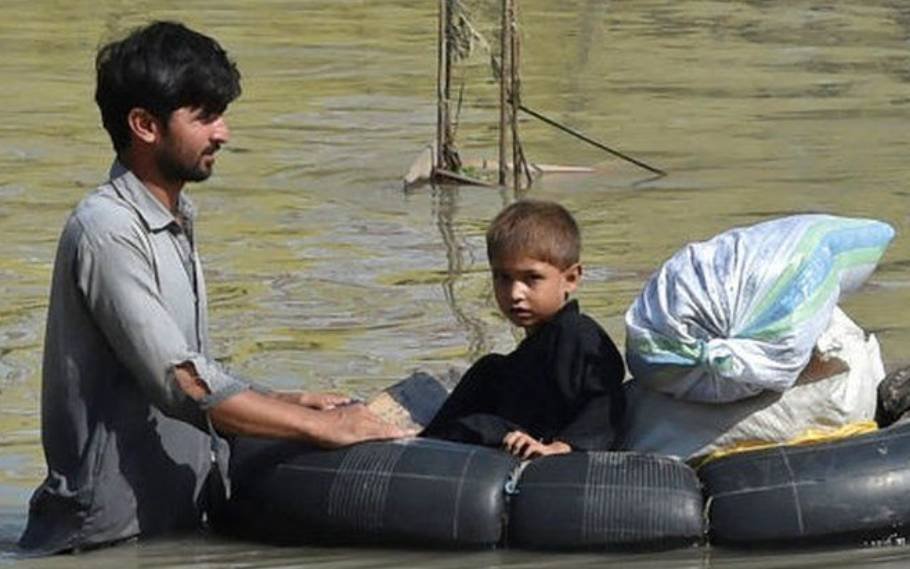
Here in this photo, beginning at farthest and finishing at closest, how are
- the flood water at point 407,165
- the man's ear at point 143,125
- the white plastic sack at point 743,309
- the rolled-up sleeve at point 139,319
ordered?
the flood water at point 407,165
the white plastic sack at point 743,309
the man's ear at point 143,125
the rolled-up sleeve at point 139,319

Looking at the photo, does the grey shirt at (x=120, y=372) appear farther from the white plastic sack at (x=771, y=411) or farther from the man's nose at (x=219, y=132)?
the white plastic sack at (x=771, y=411)

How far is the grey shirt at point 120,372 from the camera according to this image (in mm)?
6270

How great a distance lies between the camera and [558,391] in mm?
6574

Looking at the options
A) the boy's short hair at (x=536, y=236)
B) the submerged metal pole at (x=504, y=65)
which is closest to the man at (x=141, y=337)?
the boy's short hair at (x=536, y=236)

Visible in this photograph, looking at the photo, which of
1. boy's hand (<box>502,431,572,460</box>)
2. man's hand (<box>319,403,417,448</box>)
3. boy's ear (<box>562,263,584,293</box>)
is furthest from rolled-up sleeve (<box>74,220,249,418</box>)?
boy's ear (<box>562,263,584,293</box>)

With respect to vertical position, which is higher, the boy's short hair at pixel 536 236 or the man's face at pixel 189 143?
the man's face at pixel 189 143

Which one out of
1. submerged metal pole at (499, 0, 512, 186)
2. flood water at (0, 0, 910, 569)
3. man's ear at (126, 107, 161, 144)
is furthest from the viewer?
submerged metal pole at (499, 0, 512, 186)

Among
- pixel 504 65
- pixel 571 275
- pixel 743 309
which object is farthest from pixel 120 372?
pixel 504 65

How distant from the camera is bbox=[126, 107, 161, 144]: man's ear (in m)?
6.36

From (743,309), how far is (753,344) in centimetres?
12

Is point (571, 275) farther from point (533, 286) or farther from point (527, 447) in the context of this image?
point (527, 447)

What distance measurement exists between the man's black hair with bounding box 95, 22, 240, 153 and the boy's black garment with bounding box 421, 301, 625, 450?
40.5 inches

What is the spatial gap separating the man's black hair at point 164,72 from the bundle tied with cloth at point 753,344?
4.14ft

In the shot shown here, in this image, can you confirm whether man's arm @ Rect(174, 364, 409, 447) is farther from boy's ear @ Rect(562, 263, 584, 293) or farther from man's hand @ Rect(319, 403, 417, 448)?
boy's ear @ Rect(562, 263, 584, 293)
